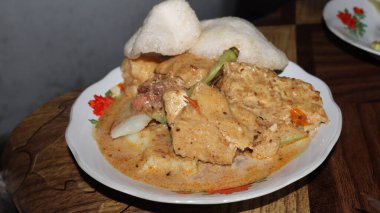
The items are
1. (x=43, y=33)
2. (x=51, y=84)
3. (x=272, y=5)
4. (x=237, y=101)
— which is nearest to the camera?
(x=237, y=101)

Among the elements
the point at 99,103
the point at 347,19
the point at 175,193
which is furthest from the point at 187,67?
the point at 347,19

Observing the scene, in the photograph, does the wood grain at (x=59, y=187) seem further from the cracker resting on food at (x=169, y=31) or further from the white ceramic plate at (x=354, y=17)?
the white ceramic plate at (x=354, y=17)

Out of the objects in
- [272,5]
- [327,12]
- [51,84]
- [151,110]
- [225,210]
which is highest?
[151,110]

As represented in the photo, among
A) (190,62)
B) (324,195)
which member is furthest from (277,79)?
(324,195)

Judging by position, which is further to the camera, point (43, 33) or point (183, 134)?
point (43, 33)

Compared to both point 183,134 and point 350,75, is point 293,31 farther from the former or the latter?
point 183,134

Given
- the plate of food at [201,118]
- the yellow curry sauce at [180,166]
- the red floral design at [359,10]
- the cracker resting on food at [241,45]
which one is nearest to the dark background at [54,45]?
the red floral design at [359,10]

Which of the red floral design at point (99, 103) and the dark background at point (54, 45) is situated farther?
the dark background at point (54, 45)
